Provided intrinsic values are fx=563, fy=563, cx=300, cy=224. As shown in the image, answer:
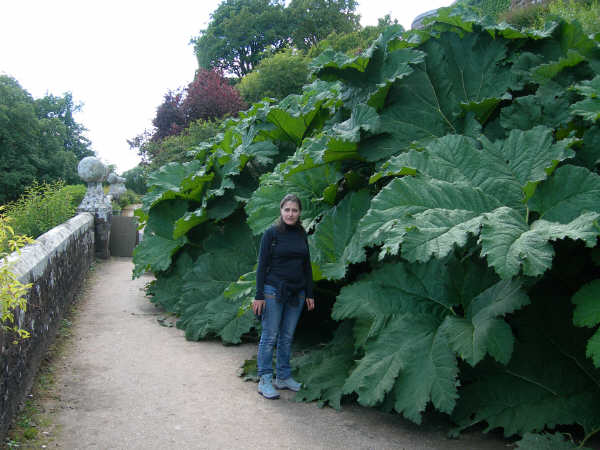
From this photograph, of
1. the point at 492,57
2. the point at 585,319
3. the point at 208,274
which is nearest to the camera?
Answer: the point at 585,319

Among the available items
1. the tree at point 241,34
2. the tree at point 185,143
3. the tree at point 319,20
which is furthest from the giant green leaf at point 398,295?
the tree at point 241,34

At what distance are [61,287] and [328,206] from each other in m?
3.29

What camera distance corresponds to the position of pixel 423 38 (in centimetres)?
457

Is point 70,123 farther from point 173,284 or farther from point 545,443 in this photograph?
point 545,443

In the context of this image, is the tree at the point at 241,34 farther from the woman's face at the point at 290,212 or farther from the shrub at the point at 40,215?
the woman's face at the point at 290,212

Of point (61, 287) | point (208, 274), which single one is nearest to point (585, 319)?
point (208, 274)

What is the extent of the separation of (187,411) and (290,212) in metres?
1.52

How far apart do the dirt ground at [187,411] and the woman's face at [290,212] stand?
1.24 meters

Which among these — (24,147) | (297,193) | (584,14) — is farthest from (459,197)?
(24,147)

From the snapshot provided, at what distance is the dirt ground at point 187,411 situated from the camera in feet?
10.6

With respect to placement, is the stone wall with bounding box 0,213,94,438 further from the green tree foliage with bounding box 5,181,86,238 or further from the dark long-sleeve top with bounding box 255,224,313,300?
the dark long-sleeve top with bounding box 255,224,313,300

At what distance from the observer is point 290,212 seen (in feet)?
13.2

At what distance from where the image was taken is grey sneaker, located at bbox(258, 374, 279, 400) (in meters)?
3.93

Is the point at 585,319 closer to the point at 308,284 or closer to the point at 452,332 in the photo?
the point at 452,332
